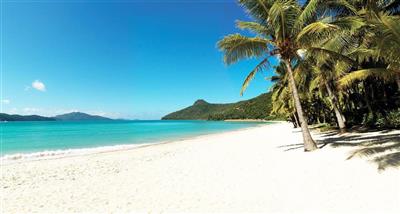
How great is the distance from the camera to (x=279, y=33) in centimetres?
794

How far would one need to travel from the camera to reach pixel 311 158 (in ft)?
23.6

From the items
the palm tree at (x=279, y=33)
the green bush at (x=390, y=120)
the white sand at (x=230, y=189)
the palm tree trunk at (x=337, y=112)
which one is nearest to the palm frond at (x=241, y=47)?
the palm tree at (x=279, y=33)

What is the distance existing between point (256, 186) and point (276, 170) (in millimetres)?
1453

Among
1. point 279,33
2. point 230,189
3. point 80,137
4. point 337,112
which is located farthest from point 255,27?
point 80,137

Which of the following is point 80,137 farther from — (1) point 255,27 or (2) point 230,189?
(2) point 230,189

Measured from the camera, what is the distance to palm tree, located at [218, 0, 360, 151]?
24.6 feet

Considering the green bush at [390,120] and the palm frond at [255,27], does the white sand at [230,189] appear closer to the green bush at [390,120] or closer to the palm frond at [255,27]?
the palm frond at [255,27]

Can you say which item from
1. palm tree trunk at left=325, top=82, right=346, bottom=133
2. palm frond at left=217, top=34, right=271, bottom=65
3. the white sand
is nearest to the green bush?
palm tree trunk at left=325, top=82, right=346, bottom=133

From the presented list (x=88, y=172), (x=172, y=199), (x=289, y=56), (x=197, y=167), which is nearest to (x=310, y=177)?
(x=172, y=199)

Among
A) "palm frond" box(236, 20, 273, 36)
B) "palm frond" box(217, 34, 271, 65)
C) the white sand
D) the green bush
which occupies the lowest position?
the white sand

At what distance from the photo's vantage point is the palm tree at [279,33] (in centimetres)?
750

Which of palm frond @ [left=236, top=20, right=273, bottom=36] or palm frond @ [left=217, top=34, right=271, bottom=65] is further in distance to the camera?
palm frond @ [left=236, top=20, right=273, bottom=36]

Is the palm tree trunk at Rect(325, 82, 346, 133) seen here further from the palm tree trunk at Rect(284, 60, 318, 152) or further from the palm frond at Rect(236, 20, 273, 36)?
the palm frond at Rect(236, 20, 273, 36)

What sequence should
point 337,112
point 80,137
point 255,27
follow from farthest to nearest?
1. point 80,137
2. point 337,112
3. point 255,27
